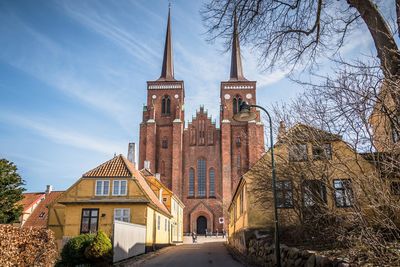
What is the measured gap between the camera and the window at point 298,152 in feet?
44.8

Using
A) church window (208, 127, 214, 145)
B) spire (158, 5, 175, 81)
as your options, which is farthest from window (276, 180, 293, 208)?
spire (158, 5, 175, 81)

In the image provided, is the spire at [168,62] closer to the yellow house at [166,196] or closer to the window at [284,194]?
the yellow house at [166,196]

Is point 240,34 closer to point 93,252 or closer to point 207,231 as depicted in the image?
point 93,252

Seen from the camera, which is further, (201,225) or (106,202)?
(201,225)

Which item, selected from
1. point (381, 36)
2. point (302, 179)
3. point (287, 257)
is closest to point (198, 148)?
point (302, 179)

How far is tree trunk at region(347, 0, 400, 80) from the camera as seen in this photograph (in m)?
5.72

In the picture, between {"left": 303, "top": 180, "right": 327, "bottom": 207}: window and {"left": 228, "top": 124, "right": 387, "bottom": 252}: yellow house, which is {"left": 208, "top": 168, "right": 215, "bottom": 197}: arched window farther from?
{"left": 303, "top": 180, "right": 327, "bottom": 207}: window

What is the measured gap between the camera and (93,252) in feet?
47.8

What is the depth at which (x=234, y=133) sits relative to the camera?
56.2 meters

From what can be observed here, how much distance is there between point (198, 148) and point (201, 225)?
37.8ft

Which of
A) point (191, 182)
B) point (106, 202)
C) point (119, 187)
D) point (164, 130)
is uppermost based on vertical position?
point (164, 130)

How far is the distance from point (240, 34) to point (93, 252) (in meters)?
10.9

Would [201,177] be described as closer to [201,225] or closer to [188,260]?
[201,225]

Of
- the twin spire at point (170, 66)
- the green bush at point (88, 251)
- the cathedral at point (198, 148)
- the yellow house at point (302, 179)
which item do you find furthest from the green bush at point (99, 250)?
the twin spire at point (170, 66)
